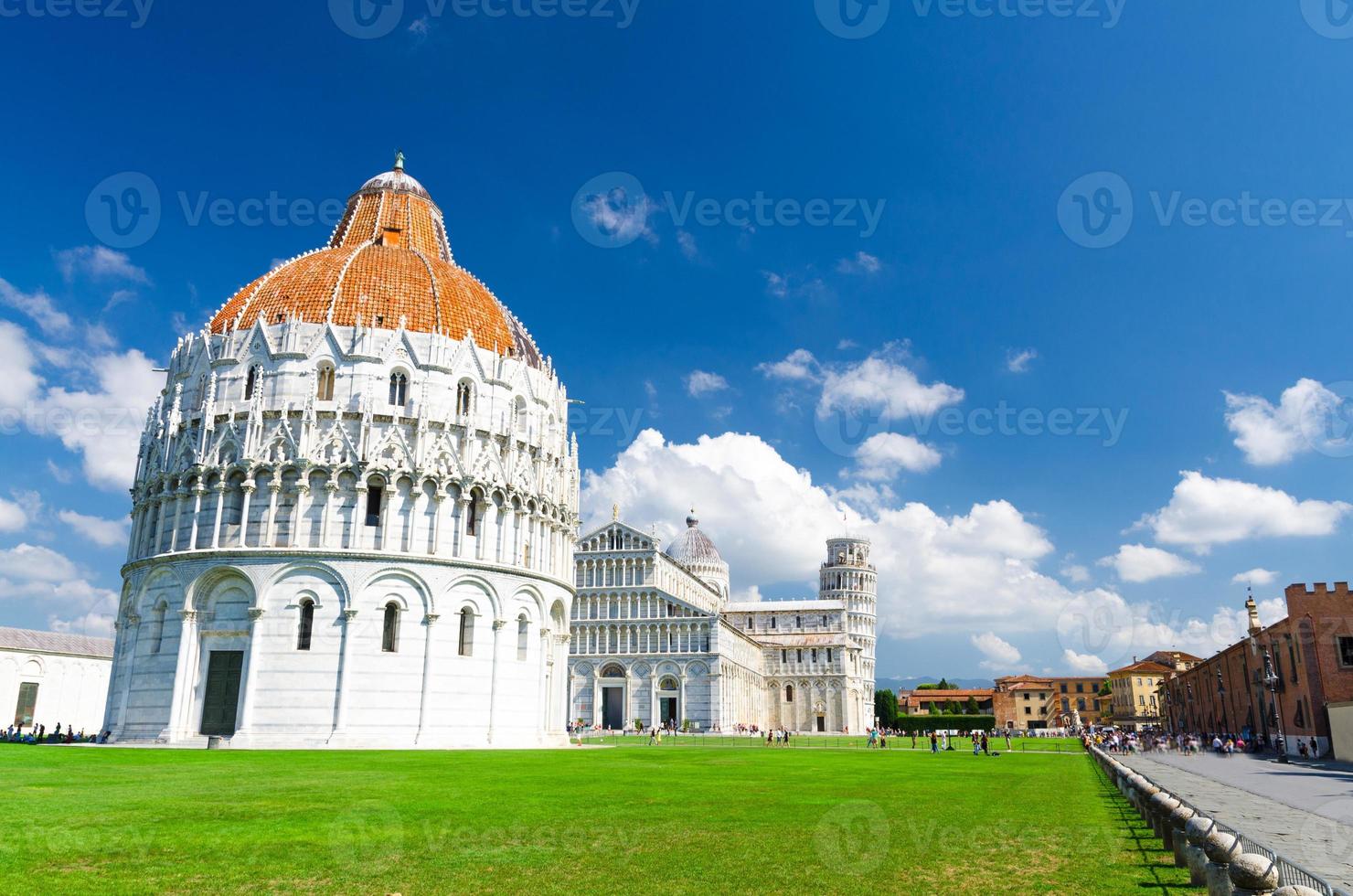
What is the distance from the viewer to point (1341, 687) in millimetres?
49656

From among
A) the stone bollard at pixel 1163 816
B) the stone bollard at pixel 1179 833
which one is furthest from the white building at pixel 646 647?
the stone bollard at pixel 1179 833

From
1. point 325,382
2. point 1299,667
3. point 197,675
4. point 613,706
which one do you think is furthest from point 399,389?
point 613,706

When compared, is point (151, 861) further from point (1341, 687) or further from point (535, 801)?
point (1341, 687)

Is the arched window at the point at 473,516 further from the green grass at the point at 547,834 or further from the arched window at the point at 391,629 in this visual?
the green grass at the point at 547,834

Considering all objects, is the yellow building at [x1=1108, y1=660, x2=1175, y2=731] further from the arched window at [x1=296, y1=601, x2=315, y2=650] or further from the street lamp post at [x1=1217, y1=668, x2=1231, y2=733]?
the arched window at [x1=296, y1=601, x2=315, y2=650]

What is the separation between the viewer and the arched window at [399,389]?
47.8 metres

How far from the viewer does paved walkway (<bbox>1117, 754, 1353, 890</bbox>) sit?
1460cm

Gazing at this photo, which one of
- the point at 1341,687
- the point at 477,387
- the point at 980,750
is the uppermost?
the point at 477,387

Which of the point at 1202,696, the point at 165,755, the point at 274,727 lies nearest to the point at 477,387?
the point at 274,727

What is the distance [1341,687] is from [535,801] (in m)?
48.8

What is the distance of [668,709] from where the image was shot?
337ft

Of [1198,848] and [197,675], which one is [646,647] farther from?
[1198,848]

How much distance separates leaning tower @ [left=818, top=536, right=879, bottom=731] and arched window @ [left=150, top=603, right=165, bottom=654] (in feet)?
387

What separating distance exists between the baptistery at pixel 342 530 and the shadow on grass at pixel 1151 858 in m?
32.2
